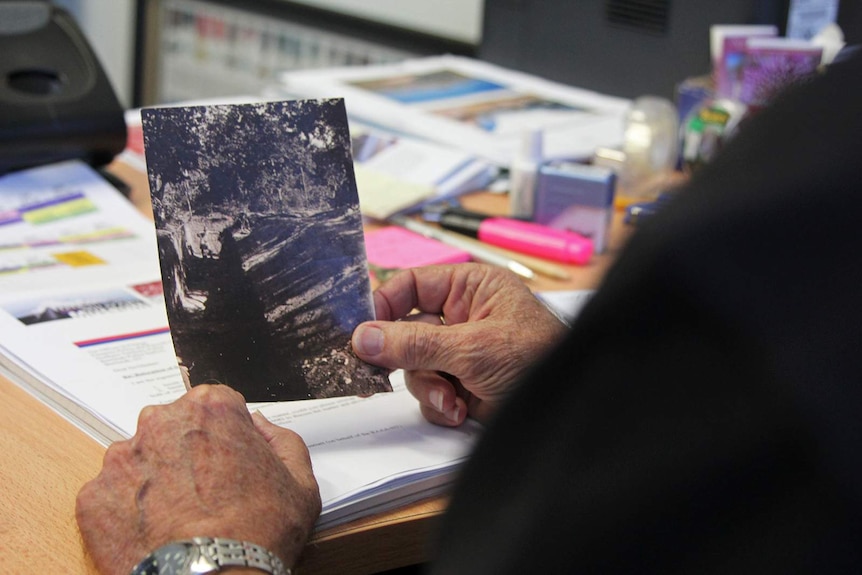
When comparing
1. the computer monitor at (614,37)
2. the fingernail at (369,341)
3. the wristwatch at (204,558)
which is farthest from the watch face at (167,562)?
the computer monitor at (614,37)

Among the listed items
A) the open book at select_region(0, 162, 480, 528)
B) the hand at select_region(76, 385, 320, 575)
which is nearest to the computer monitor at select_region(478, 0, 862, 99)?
the open book at select_region(0, 162, 480, 528)

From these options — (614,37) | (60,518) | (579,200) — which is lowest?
(60,518)

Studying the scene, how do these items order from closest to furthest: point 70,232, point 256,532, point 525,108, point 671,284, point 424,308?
point 671,284, point 256,532, point 424,308, point 70,232, point 525,108

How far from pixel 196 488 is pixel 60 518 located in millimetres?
111

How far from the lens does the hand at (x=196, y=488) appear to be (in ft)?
1.99

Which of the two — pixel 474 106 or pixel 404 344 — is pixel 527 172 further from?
pixel 404 344

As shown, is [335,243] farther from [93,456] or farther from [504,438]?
[504,438]

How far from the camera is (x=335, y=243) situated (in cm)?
80

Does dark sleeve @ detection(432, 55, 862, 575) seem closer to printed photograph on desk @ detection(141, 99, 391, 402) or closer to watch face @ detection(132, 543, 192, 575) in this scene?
watch face @ detection(132, 543, 192, 575)

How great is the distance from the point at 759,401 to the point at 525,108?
1271mm

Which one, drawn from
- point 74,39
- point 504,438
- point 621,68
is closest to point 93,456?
point 504,438

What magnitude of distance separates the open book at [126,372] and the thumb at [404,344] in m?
0.05

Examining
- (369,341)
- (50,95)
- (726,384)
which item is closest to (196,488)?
(369,341)

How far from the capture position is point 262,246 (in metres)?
0.77
